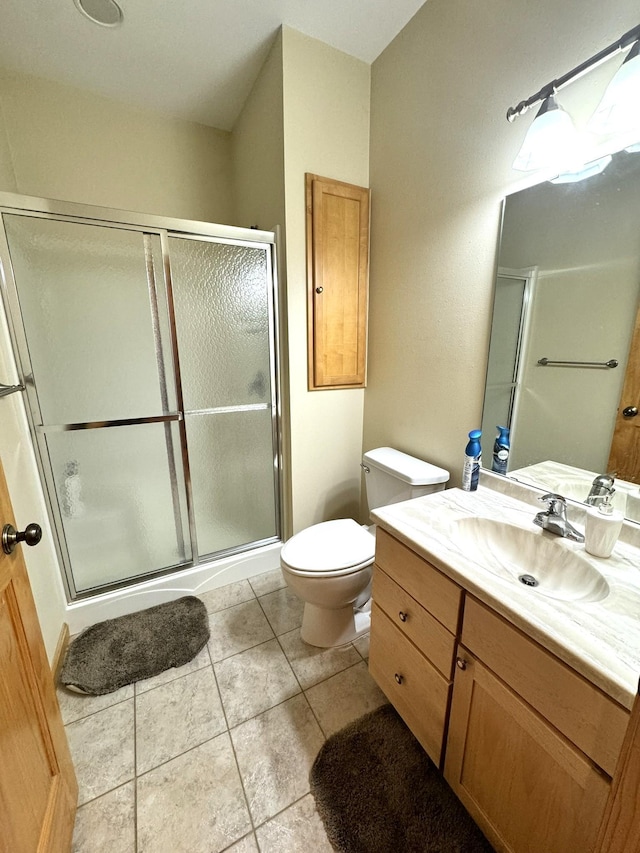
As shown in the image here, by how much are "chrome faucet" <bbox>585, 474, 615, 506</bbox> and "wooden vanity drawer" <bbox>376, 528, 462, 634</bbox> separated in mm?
467

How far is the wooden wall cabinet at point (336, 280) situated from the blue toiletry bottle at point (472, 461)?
0.81 m

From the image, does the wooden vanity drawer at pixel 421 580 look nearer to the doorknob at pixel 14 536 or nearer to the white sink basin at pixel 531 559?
the white sink basin at pixel 531 559

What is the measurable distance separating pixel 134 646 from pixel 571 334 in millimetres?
2108

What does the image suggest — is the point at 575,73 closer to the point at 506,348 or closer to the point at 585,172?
the point at 585,172

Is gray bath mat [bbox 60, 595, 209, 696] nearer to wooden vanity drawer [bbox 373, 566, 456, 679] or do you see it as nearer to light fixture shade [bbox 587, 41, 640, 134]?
wooden vanity drawer [bbox 373, 566, 456, 679]

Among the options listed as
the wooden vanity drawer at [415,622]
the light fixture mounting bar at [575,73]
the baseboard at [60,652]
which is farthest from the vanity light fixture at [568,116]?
the baseboard at [60,652]

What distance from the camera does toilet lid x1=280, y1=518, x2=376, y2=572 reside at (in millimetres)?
1370

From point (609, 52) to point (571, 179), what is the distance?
0.25 m

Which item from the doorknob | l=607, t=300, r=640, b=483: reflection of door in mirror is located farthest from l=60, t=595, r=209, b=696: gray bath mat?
l=607, t=300, r=640, b=483: reflection of door in mirror

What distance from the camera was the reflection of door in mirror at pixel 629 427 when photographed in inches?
35.7

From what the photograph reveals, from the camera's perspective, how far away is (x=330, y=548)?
1465 millimetres

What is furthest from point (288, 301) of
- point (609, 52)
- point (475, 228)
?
point (609, 52)

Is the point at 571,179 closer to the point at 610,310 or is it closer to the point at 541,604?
the point at 610,310

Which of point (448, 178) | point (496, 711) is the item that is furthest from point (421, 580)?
point (448, 178)
